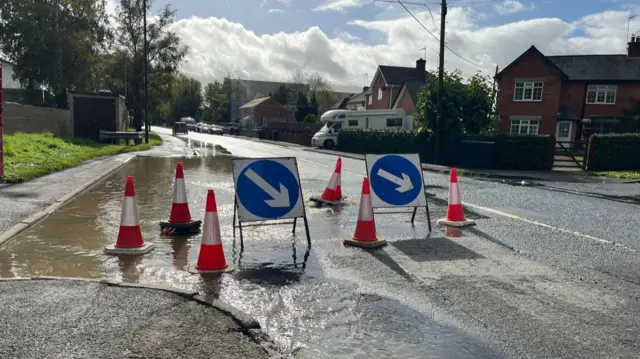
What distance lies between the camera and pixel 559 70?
35188 millimetres

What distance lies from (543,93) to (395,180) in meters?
32.6

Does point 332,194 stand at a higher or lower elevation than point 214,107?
lower

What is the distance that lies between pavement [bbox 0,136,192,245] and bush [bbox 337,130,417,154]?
15.5 metres

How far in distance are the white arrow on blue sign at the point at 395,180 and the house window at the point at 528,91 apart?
106ft

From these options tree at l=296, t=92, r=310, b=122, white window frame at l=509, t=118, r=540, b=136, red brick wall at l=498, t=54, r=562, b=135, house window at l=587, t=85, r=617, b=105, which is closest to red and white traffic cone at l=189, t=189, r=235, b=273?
red brick wall at l=498, t=54, r=562, b=135

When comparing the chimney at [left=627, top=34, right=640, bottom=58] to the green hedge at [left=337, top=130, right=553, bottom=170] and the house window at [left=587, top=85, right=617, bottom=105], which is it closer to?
the house window at [left=587, top=85, right=617, bottom=105]

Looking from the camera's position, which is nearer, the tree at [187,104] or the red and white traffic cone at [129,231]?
the red and white traffic cone at [129,231]

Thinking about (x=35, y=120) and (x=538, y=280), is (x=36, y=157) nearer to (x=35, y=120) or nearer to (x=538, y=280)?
(x=35, y=120)

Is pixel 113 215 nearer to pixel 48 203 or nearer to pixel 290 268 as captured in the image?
pixel 48 203

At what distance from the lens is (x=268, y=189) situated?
22.0 ft

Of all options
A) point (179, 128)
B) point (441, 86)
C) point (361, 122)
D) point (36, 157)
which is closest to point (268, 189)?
point (36, 157)

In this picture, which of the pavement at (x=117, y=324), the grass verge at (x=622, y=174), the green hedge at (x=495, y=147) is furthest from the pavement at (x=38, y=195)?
the grass verge at (x=622, y=174)

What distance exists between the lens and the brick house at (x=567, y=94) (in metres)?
35.8

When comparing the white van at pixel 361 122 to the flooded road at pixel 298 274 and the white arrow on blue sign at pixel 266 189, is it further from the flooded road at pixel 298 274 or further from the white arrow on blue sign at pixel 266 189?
the white arrow on blue sign at pixel 266 189
